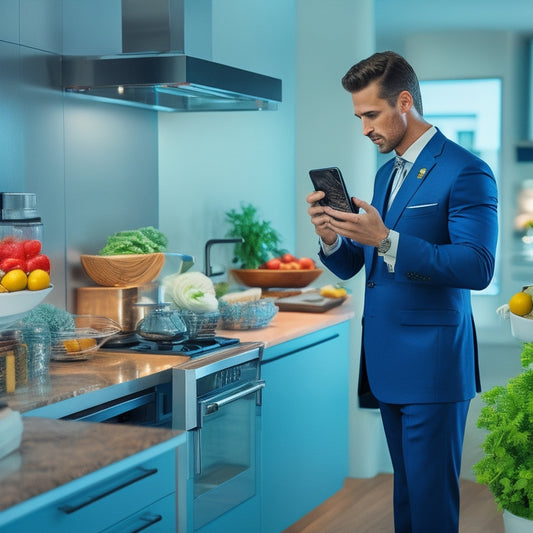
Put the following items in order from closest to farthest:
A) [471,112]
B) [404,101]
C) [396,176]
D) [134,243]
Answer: [404,101], [396,176], [134,243], [471,112]

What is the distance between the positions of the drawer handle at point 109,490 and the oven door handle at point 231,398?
0.65 metres

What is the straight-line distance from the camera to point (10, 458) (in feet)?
4.82

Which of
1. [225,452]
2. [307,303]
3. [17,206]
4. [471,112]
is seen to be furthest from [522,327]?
[471,112]

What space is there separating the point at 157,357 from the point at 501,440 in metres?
1.07

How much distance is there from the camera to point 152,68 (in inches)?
113

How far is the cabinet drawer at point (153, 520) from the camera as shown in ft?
6.47

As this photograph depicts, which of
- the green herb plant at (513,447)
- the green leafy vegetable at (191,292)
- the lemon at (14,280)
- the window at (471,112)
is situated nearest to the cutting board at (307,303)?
the green leafy vegetable at (191,292)

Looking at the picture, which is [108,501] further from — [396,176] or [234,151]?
[234,151]

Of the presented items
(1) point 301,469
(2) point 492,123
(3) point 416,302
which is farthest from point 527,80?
(3) point 416,302

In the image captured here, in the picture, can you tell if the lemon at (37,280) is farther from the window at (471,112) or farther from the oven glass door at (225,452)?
the window at (471,112)

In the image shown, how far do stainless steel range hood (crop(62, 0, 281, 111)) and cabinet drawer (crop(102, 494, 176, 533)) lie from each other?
1331 mm

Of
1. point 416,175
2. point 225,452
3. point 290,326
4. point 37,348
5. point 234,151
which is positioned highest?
point 234,151

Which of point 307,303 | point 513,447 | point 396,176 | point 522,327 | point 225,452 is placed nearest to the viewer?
point 522,327

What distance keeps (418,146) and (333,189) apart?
267 millimetres
